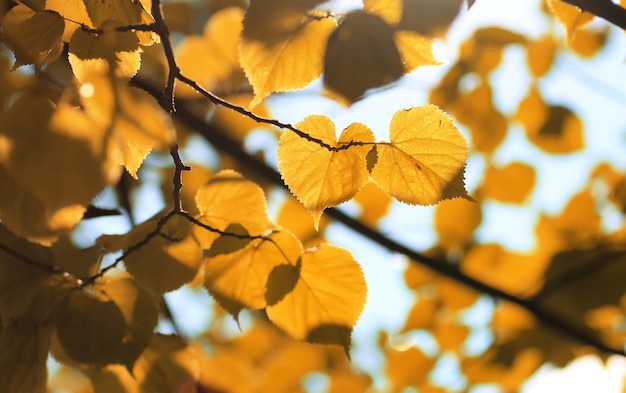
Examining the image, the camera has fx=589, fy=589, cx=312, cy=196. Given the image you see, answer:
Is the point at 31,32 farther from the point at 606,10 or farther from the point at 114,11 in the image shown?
the point at 606,10

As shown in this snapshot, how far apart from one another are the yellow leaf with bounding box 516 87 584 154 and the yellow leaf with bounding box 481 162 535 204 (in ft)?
0.29

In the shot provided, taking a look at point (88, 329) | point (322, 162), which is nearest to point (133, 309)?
point (88, 329)

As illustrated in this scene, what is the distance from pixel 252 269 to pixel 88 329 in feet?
0.62

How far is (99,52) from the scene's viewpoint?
0.51 meters

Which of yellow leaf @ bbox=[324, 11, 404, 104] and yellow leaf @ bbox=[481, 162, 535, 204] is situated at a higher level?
yellow leaf @ bbox=[324, 11, 404, 104]

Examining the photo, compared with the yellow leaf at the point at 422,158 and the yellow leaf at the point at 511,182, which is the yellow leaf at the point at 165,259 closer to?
the yellow leaf at the point at 422,158

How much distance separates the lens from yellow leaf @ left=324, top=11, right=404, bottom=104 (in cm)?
49

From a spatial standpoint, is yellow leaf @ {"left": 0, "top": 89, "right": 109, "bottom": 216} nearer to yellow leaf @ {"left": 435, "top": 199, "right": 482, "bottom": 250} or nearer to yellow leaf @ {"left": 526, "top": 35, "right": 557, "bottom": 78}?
yellow leaf @ {"left": 435, "top": 199, "right": 482, "bottom": 250}

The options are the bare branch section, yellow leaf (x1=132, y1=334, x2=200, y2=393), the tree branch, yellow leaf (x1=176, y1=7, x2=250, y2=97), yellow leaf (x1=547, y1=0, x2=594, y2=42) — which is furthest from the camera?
yellow leaf (x1=176, y1=7, x2=250, y2=97)

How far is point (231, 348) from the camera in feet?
6.77

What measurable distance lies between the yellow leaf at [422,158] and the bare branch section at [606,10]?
140 millimetres

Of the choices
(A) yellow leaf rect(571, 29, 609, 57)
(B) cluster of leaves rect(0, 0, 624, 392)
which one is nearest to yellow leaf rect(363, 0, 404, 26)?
(B) cluster of leaves rect(0, 0, 624, 392)

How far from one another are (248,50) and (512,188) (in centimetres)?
131

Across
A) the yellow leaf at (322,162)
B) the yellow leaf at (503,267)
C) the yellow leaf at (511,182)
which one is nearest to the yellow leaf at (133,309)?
the yellow leaf at (322,162)
